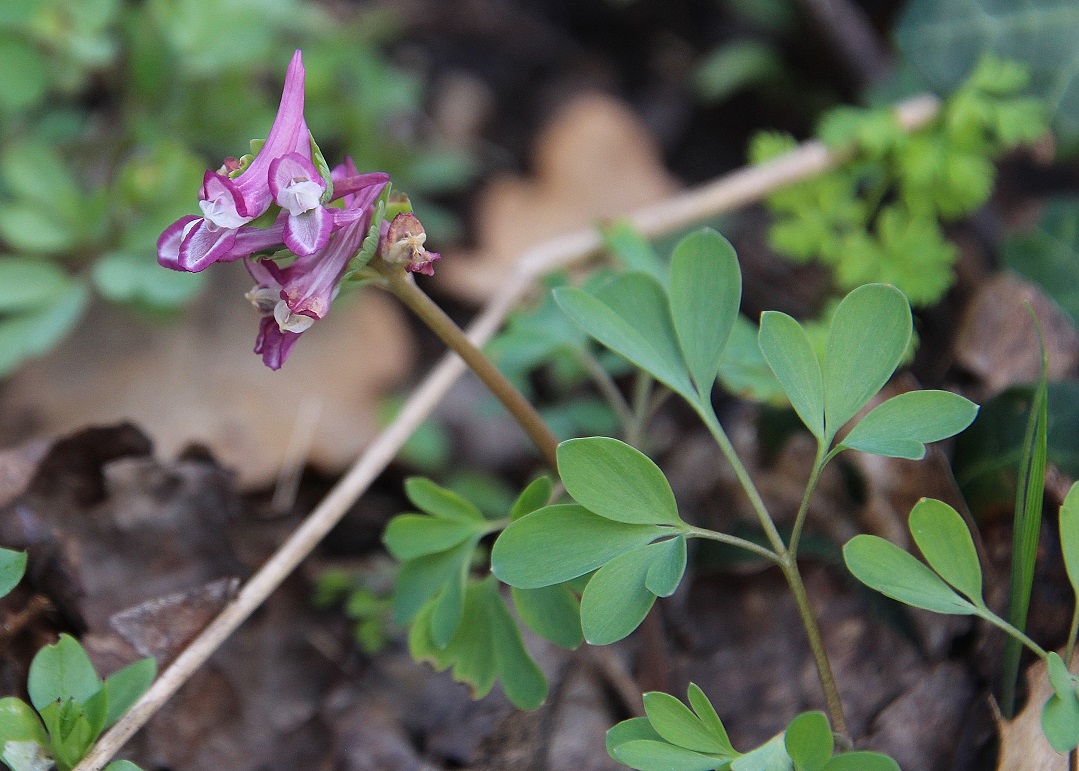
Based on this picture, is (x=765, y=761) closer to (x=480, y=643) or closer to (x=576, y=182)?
(x=480, y=643)

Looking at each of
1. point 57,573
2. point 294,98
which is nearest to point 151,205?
point 57,573

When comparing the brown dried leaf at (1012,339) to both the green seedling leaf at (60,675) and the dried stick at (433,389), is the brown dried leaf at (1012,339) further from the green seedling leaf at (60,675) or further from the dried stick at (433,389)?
the green seedling leaf at (60,675)

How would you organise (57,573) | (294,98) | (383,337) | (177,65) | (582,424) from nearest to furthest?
1. (294,98)
2. (57,573)
3. (582,424)
4. (177,65)
5. (383,337)

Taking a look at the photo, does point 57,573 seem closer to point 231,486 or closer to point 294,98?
point 231,486

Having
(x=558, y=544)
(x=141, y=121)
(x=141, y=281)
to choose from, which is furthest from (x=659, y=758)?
(x=141, y=121)

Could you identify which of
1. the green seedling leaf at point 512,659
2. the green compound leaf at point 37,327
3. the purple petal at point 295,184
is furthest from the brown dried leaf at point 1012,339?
the green compound leaf at point 37,327

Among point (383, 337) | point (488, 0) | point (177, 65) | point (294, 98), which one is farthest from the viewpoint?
point (488, 0)
